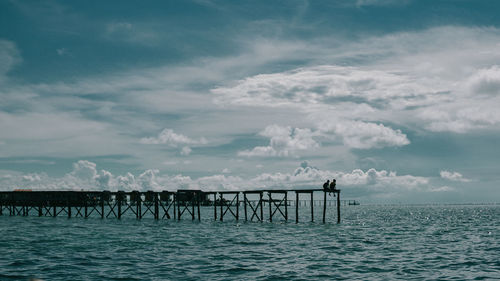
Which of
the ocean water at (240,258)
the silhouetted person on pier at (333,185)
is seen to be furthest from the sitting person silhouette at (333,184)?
the ocean water at (240,258)

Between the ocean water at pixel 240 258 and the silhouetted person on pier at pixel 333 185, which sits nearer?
the ocean water at pixel 240 258

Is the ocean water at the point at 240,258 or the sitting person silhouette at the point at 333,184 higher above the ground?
the sitting person silhouette at the point at 333,184

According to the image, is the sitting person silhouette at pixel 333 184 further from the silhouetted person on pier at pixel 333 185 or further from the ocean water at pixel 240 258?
the ocean water at pixel 240 258

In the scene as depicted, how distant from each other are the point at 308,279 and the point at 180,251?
1035 centimetres

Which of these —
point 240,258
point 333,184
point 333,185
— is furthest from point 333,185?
point 240,258

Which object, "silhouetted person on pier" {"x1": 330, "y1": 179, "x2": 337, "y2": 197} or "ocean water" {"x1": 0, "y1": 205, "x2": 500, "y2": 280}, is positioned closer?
"ocean water" {"x1": 0, "y1": 205, "x2": 500, "y2": 280}

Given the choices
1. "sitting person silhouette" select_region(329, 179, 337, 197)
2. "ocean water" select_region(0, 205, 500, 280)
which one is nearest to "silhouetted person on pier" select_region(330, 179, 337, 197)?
"sitting person silhouette" select_region(329, 179, 337, 197)

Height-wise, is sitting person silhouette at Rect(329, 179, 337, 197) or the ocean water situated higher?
sitting person silhouette at Rect(329, 179, 337, 197)

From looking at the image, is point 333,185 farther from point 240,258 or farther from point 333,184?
point 240,258

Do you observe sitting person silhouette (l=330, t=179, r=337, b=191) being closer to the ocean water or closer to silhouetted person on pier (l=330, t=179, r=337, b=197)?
silhouetted person on pier (l=330, t=179, r=337, b=197)

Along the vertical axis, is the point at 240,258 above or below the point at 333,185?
below

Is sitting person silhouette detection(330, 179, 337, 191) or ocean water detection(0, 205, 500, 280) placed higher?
sitting person silhouette detection(330, 179, 337, 191)

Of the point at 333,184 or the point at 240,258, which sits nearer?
the point at 240,258

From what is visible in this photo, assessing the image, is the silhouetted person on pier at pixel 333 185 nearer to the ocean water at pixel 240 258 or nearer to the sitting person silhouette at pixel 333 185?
the sitting person silhouette at pixel 333 185
